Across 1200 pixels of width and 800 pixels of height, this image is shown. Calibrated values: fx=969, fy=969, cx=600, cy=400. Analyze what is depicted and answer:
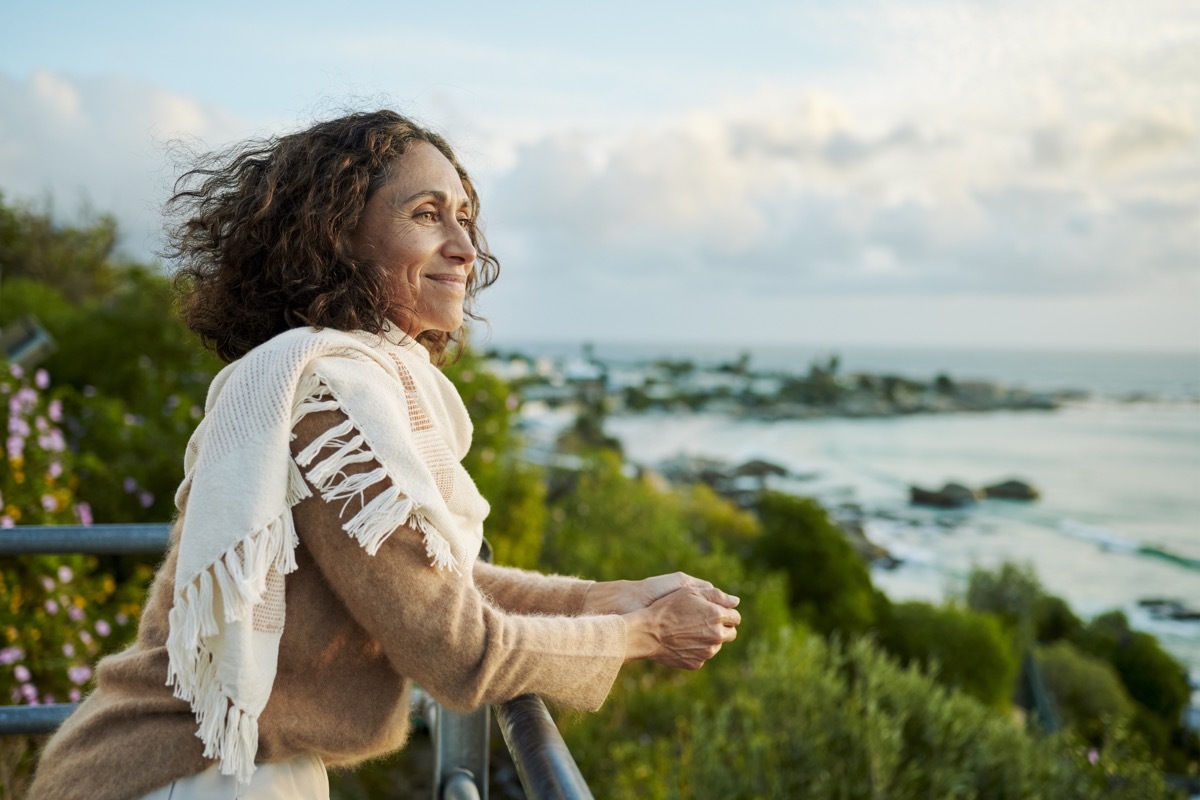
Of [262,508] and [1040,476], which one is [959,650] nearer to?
[262,508]

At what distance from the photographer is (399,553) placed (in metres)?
1.10

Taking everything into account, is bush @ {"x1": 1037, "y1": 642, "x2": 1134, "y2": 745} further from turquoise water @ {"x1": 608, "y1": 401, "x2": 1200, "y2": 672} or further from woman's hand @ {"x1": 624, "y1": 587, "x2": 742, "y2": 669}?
woman's hand @ {"x1": 624, "y1": 587, "x2": 742, "y2": 669}

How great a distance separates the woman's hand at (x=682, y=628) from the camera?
4.26 feet

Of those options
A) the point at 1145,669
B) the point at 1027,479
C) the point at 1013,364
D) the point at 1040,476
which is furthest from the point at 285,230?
the point at 1013,364

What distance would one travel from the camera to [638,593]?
1397 mm

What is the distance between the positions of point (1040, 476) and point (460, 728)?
28099 mm

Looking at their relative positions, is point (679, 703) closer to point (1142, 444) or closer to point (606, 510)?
point (606, 510)

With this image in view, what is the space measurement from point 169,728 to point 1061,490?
2696 centimetres

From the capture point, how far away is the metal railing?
930 millimetres

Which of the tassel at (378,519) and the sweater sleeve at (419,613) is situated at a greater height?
the tassel at (378,519)

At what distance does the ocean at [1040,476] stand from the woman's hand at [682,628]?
12644 millimetres

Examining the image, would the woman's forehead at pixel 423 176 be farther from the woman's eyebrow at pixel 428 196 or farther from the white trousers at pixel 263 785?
the white trousers at pixel 263 785

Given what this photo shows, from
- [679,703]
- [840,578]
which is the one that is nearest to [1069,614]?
[840,578]

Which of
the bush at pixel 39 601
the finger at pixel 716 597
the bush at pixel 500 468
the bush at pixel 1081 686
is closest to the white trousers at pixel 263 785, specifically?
the finger at pixel 716 597
